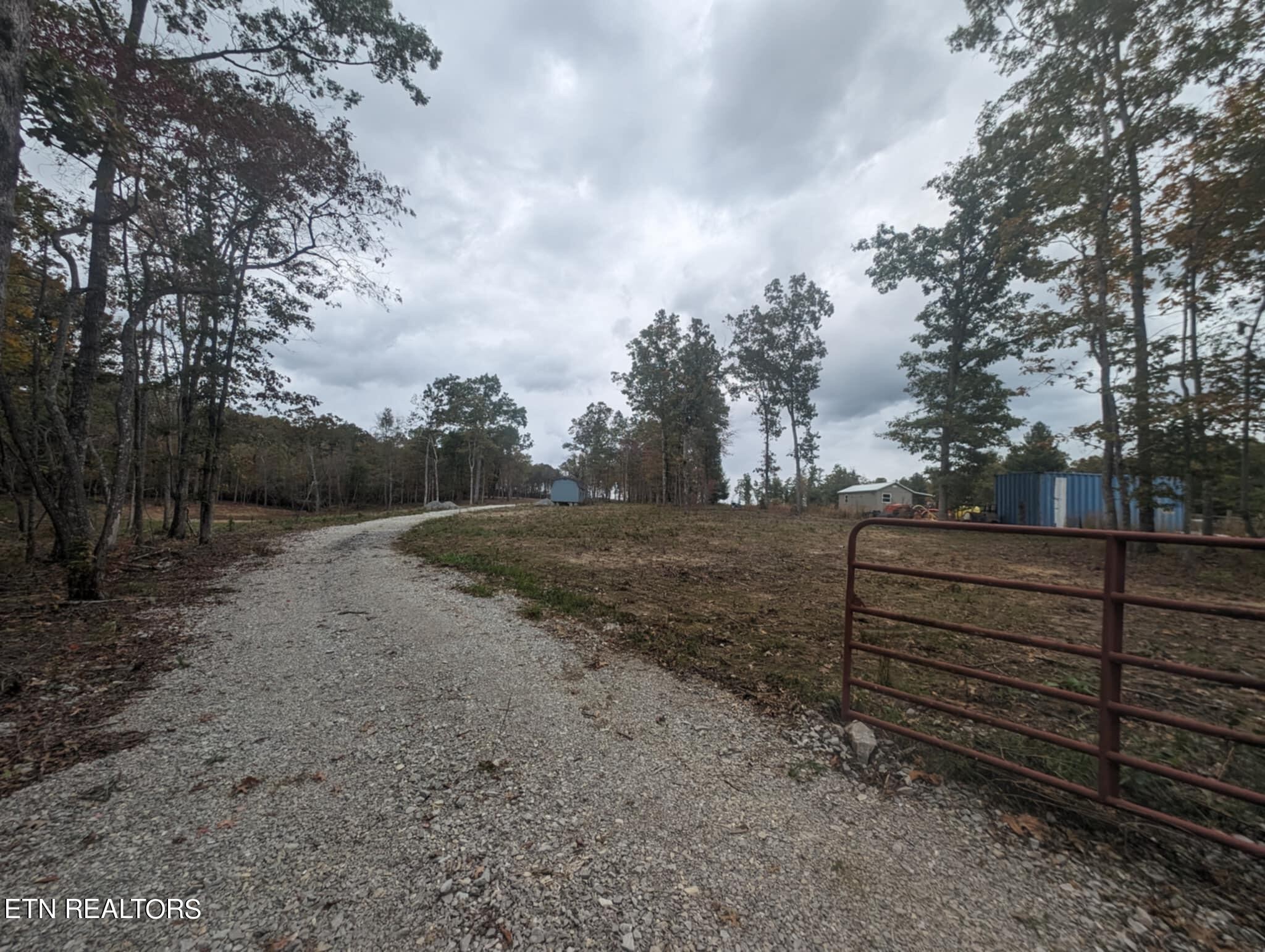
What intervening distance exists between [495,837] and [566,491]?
1556 inches

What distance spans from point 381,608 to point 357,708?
291 cm

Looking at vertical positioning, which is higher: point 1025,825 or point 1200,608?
point 1200,608

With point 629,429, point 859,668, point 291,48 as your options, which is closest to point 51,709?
point 859,668

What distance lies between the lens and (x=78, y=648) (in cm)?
429

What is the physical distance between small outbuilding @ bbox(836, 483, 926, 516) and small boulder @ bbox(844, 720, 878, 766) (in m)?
44.5

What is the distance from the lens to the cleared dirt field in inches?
112

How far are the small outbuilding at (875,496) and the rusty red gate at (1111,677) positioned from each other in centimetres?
4474

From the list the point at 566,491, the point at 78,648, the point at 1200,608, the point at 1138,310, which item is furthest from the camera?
the point at 566,491

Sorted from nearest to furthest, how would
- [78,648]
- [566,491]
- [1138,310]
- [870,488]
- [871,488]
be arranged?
[78,648], [1138,310], [566,491], [871,488], [870,488]

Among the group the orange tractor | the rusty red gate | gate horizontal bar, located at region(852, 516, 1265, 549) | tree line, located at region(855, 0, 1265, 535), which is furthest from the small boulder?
the orange tractor

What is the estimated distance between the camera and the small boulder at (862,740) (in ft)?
9.20

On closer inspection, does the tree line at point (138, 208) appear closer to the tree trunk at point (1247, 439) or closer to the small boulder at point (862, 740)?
the small boulder at point (862, 740)

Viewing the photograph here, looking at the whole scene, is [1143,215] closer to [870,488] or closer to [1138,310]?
[1138,310]

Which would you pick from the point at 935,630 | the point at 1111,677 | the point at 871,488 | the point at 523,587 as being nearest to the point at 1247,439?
the point at 935,630
